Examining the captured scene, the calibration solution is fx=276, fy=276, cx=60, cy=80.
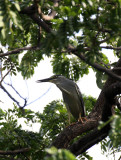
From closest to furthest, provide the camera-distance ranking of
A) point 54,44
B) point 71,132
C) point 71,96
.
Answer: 1. point 54,44
2. point 71,132
3. point 71,96

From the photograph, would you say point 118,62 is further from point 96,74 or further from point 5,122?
point 5,122

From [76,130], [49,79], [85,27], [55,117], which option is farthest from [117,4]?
[49,79]

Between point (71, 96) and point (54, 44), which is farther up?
point (71, 96)

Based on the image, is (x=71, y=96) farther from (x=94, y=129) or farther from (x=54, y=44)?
(x=54, y=44)

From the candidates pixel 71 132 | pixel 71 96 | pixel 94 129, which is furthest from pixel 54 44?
pixel 71 96

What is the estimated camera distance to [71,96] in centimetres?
584

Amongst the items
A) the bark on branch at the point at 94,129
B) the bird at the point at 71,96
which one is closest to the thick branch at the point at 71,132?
the bark on branch at the point at 94,129

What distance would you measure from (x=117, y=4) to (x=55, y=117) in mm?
2905

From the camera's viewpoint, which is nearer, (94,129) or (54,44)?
(54,44)

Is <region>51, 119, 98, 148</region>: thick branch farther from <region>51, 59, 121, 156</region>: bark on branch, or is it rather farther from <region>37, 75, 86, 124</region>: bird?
<region>37, 75, 86, 124</region>: bird

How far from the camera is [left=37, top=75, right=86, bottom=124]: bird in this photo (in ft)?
18.9

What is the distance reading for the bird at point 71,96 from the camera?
5.75 metres

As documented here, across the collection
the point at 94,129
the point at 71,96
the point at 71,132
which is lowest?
the point at 94,129

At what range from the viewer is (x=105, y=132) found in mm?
4031
